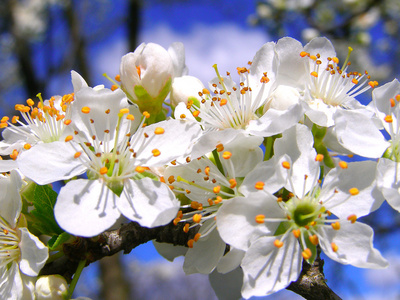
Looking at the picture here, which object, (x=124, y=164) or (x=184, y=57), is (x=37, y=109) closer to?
(x=124, y=164)

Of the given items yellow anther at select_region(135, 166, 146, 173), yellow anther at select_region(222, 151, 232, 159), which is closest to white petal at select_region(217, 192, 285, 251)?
yellow anther at select_region(222, 151, 232, 159)

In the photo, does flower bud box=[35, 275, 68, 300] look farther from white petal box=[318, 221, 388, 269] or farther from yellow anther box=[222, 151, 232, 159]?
white petal box=[318, 221, 388, 269]

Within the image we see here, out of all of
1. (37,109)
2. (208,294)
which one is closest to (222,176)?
(37,109)

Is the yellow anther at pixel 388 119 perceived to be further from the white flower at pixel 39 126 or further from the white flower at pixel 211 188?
the white flower at pixel 39 126

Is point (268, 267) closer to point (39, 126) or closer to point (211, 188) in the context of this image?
point (211, 188)

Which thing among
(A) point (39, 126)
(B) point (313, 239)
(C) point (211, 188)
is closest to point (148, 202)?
(C) point (211, 188)
